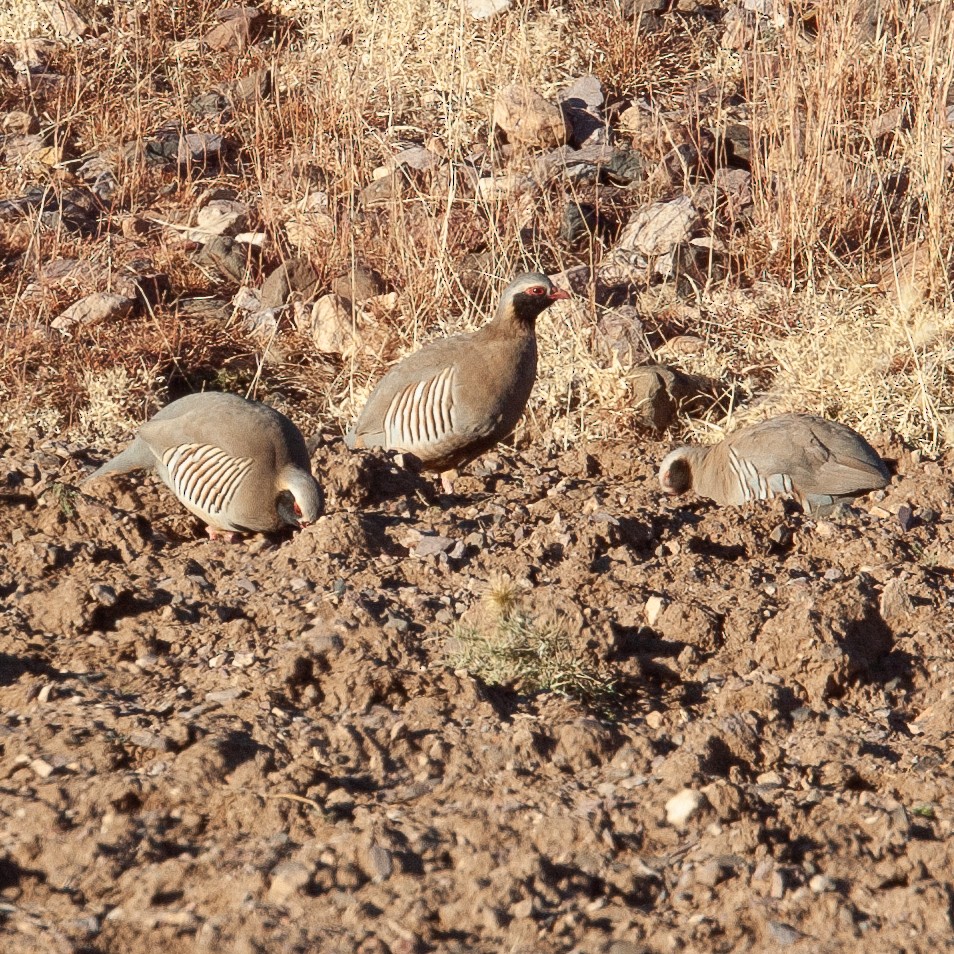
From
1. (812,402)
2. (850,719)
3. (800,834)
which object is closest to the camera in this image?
(800,834)

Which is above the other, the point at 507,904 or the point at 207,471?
the point at 507,904

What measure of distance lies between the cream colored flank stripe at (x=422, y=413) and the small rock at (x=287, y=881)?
347cm

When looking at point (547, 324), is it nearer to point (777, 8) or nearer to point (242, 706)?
point (777, 8)

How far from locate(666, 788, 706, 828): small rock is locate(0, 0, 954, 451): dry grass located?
3.68 metres

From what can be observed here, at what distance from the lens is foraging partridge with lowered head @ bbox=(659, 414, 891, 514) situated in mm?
5754

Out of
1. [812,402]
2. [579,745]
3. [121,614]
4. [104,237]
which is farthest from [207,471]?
[104,237]

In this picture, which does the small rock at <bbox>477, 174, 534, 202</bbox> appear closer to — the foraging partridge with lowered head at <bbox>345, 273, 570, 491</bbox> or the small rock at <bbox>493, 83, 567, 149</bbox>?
the small rock at <bbox>493, 83, 567, 149</bbox>

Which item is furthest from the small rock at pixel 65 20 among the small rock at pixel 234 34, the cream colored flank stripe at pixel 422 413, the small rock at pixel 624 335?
the cream colored flank stripe at pixel 422 413

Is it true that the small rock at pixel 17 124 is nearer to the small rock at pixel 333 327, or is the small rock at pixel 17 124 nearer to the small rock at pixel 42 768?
the small rock at pixel 333 327

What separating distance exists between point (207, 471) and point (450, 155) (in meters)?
4.01

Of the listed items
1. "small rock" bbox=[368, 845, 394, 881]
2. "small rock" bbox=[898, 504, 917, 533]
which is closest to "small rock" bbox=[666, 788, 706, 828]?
"small rock" bbox=[368, 845, 394, 881]

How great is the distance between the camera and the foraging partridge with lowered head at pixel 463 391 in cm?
630

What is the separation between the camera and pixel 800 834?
3236 millimetres

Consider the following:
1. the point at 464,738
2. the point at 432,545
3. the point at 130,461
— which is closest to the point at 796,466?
the point at 432,545
